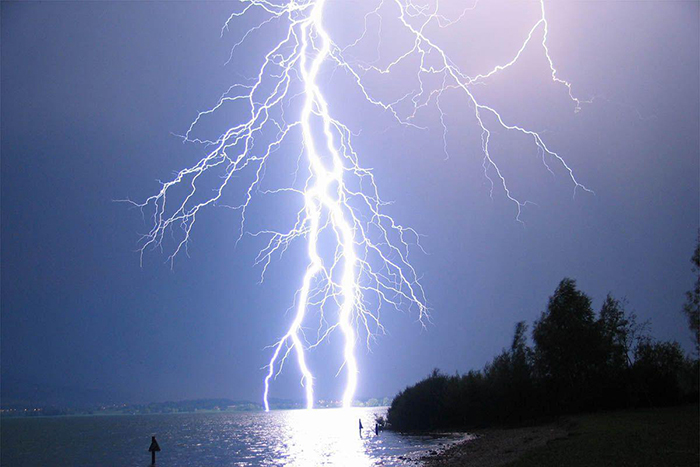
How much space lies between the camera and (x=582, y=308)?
26938mm

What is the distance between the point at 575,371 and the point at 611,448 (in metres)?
15.3

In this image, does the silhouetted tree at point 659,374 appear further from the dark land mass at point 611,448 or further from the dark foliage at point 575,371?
the dark land mass at point 611,448

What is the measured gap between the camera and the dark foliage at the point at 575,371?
23797 millimetres

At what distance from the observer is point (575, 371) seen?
2659 cm

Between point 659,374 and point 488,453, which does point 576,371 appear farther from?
point 488,453

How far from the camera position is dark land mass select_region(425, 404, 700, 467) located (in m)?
11.0

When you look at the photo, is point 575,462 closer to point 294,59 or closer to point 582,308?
point 582,308

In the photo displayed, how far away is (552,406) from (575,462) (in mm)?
17721

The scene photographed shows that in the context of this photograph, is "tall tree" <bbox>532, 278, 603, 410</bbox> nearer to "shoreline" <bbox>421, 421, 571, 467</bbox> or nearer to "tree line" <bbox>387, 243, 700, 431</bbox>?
"tree line" <bbox>387, 243, 700, 431</bbox>

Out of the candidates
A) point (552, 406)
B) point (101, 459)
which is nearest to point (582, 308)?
point (552, 406)

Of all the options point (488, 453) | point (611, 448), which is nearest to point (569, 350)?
point (488, 453)

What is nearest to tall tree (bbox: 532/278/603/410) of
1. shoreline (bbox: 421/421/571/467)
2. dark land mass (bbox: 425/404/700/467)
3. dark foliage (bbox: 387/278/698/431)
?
dark foliage (bbox: 387/278/698/431)

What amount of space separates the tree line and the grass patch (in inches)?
203

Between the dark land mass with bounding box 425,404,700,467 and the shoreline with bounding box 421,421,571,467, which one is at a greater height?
the dark land mass with bounding box 425,404,700,467
